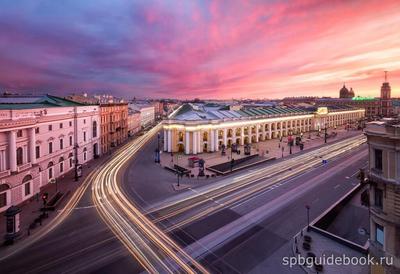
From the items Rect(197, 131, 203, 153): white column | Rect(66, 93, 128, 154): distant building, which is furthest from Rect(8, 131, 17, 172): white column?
Rect(197, 131, 203, 153): white column

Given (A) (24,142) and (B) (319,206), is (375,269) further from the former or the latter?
(A) (24,142)

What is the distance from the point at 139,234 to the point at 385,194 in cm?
2143

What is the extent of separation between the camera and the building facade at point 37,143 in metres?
31.3

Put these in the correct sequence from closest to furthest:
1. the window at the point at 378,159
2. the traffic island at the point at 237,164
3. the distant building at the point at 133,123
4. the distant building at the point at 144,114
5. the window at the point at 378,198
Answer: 1. the window at the point at 378,198
2. the window at the point at 378,159
3. the traffic island at the point at 237,164
4. the distant building at the point at 133,123
5. the distant building at the point at 144,114

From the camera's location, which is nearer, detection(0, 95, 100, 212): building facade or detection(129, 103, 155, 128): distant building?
detection(0, 95, 100, 212): building facade

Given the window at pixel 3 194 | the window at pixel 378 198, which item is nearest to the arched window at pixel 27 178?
the window at pixel 3 194

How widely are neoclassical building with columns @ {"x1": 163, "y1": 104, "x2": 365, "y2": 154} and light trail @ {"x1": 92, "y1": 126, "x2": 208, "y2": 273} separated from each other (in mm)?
29662

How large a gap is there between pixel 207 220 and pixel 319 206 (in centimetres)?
1478

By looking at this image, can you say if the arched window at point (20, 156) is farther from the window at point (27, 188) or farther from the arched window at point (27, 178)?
the window at point (27, 188)

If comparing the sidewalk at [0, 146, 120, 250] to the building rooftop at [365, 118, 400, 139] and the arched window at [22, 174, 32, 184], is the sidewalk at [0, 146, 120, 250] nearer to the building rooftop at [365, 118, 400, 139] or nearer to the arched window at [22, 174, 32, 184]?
the arched window at [22, 174, 32, 184]

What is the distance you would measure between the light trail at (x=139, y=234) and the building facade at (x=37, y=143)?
8.57 meters

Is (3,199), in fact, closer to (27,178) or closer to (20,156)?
(27,178)

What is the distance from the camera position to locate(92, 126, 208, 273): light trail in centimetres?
2055

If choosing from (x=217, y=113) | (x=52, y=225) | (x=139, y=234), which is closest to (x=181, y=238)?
(x=139, y=234)
